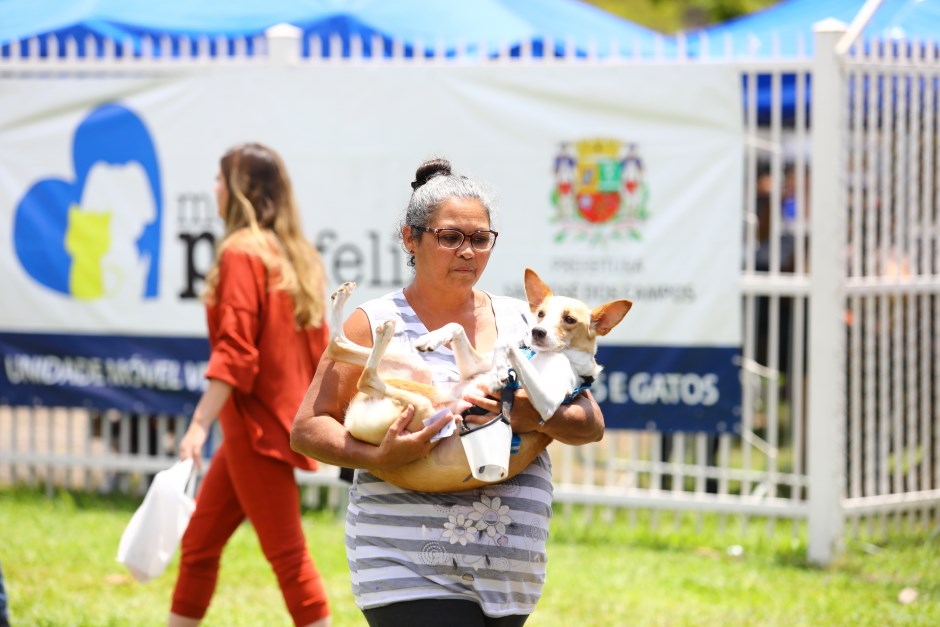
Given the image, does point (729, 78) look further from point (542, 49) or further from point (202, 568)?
point (202, 568)

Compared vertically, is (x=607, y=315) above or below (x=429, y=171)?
below

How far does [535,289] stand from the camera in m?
3.04

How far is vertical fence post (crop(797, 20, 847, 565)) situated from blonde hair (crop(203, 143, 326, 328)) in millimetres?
3008

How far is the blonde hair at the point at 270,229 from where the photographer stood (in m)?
4.49

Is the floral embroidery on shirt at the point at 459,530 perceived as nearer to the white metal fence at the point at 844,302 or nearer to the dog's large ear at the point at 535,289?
the dog's large ear at the point at 535,289

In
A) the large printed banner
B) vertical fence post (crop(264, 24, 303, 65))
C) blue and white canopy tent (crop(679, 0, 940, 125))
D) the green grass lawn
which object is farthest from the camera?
blue and white canopy tent (crop(679, 0, 940, 125))

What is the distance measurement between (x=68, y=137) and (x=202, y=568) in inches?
159

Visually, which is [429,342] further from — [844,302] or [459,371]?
[844,302]

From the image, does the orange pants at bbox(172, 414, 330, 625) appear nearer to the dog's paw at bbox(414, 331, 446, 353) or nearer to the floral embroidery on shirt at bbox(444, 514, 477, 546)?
the floral embroidery on shirt at bbox(444, 514, 477, 546)

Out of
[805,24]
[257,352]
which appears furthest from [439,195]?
[805,24]

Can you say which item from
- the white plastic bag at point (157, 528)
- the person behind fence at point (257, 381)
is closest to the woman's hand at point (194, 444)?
the person behind fence at point (257, 381)

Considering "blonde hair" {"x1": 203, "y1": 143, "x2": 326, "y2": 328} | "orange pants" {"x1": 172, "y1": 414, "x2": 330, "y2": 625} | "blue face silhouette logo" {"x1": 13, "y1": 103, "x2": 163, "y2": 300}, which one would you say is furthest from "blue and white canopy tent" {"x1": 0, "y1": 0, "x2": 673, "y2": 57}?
"orange pants" {"x1": 172, "y1": 414, "x2": 330, "y2": 625}

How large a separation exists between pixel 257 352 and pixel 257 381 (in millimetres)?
123

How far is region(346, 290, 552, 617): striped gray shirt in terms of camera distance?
2930 millimetres
